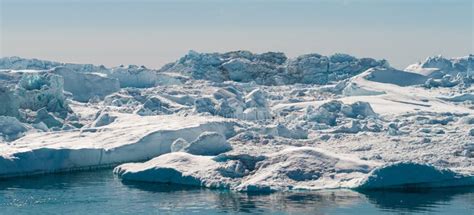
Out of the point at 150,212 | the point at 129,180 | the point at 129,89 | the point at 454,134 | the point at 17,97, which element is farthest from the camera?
the point at 129,89

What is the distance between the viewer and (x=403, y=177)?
3772 cm

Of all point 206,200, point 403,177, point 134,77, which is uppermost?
point 134,77

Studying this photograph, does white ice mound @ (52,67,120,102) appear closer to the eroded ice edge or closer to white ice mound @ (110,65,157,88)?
the eroded ice edge

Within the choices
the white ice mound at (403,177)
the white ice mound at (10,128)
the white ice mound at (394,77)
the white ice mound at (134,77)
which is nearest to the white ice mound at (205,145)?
the white ice mound at (403,177)

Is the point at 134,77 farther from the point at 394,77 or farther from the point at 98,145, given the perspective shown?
the point at 98,145

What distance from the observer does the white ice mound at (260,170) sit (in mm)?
38500

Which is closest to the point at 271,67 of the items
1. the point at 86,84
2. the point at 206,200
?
the point at 86,84

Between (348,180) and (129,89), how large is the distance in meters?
34.3

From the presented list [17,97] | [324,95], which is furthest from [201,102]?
[324,95]

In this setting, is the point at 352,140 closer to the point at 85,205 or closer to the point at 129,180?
the point at 129,180

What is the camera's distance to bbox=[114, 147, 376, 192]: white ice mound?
3850 cm

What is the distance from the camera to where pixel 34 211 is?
35.6 meters

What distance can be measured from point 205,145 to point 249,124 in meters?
11.0

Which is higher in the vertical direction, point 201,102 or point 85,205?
point 201,102
